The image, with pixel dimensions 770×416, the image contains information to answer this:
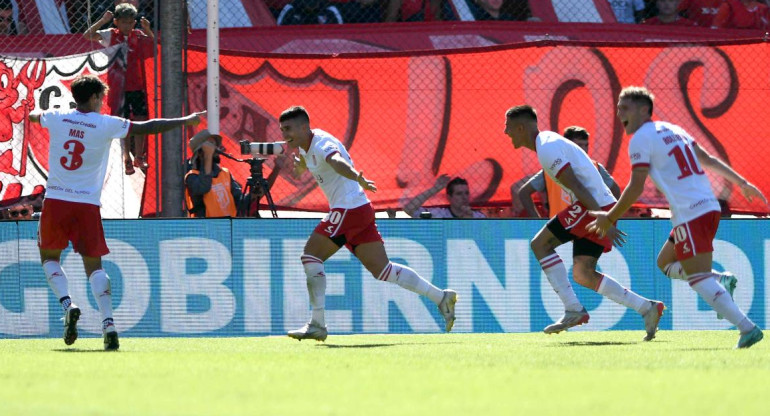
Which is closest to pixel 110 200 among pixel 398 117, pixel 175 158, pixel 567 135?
pixel 175 158

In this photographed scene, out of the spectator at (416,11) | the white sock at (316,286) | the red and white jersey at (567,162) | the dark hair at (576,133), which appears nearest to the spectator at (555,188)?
the dark hair at (576,133)

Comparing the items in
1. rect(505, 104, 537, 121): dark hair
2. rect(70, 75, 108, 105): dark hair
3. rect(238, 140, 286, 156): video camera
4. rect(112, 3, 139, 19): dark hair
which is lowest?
rect(238, 140, 286, 156): video camera

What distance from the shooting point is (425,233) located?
12906 millimetres

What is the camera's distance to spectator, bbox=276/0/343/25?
53.0 ft

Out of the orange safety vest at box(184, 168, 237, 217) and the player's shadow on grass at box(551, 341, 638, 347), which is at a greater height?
the orange safety vest at box(184, 168, 237, 217)

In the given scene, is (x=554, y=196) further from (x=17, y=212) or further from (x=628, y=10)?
(x=17, y=212)

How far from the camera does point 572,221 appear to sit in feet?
33.3

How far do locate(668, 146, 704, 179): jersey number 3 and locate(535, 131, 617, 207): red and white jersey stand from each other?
1.39 metres

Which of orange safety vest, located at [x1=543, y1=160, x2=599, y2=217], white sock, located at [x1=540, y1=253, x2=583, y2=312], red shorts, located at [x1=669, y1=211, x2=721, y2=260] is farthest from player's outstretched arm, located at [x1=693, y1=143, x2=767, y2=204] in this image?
orange safety vest, located at [x1=543, y1=160, x2=599, y2=217]

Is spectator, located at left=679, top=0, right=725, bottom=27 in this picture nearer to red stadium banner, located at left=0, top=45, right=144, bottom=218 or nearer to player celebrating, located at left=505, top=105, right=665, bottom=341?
player celebrating, located at left=505, top=105, right=665, bottom=341

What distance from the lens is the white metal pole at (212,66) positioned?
523 inches

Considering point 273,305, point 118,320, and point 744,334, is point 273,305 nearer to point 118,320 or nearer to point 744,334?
point 118,320

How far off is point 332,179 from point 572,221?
1.94 meters

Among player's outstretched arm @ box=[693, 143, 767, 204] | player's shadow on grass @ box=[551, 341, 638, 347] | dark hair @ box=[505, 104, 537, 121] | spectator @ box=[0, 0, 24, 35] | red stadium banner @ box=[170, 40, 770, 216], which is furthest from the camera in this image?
spectator @ box=[0, 0, 24, 35]
